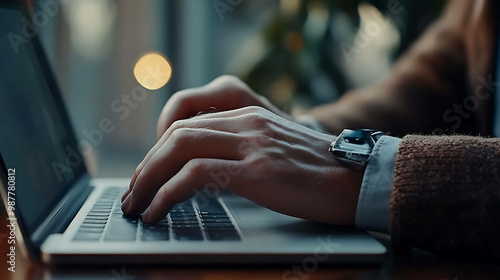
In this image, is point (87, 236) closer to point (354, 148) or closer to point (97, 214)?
point (97, 214)

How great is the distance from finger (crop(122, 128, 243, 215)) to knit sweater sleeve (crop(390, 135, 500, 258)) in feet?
0.58

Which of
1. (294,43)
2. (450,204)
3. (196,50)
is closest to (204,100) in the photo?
(450,204)

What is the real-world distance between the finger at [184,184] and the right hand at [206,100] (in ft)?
1.04

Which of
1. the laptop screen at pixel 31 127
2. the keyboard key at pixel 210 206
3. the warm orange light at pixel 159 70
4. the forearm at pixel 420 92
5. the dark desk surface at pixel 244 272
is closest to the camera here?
the dark desk surface at pixel 244 272

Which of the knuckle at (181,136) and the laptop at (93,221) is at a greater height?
the knuckle at (181,136)

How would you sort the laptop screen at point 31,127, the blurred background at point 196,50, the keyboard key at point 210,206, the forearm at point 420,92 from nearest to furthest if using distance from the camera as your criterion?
the laptop screen at point 31,127, the keyboard key at point 210,206, the forearm at point 420,92, the blurred background at point 196,50

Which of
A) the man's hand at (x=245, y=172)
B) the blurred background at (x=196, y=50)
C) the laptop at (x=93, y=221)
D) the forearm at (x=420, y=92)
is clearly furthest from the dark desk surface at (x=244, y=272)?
the blurred background at (x=196, y=50)

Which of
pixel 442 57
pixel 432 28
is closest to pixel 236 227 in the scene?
pixel 442 57

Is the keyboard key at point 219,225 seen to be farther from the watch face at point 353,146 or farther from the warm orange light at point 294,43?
the warm orange light at point 294,43

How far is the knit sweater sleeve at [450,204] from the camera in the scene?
477 millimetres

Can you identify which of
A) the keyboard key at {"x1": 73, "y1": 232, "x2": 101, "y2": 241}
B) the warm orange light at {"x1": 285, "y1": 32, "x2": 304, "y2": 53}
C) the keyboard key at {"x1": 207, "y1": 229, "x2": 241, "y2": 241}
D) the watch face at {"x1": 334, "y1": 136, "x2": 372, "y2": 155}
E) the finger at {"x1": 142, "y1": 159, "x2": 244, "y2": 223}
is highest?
the warm orange light at {"x1": 285, "y1": 32, "x2": 304, "y2": 53}

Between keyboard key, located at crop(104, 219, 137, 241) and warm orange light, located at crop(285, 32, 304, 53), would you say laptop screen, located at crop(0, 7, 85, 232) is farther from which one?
warm orange light, located at crop(285, 32, 304, 53)

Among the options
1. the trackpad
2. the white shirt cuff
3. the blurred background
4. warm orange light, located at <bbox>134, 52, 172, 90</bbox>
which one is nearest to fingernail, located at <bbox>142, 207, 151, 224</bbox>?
the trackpad

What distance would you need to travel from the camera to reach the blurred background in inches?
72.4
